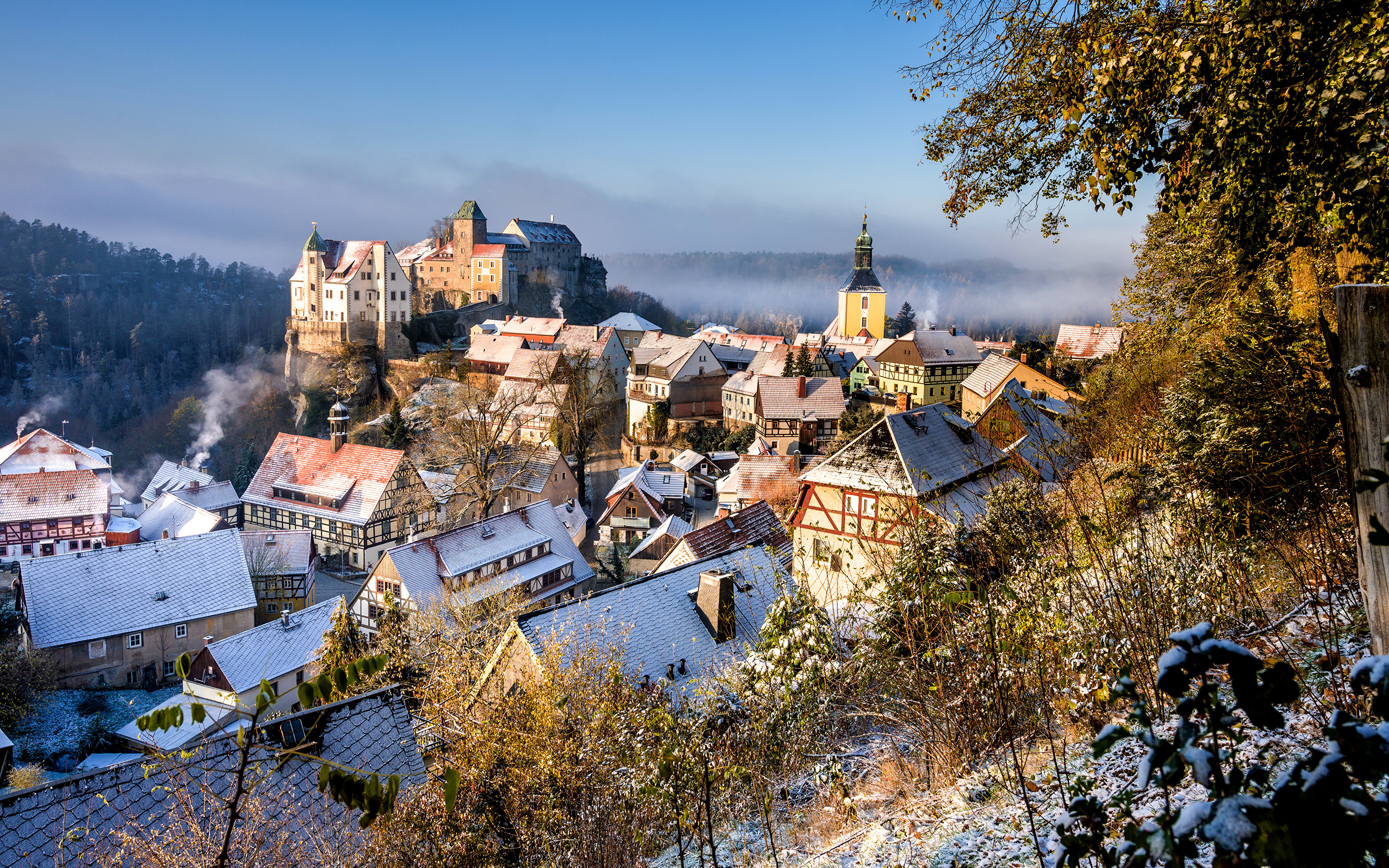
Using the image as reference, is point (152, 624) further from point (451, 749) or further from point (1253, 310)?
point (1253, 310)

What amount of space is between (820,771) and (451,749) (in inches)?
195

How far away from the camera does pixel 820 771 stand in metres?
5.87

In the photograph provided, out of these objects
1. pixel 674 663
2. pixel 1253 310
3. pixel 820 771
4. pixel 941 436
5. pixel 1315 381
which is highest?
pixel 1253 310

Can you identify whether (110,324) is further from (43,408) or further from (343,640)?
(343,640)

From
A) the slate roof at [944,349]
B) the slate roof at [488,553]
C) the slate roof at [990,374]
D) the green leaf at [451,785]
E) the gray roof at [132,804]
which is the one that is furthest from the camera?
the slate roof at [944,349]

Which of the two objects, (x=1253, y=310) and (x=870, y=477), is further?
(x=870, y=477)

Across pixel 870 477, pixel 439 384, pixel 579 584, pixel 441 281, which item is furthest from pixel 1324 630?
pixel 441 281

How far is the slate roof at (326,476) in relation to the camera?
38291mm

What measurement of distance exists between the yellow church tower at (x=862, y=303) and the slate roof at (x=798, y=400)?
33159mm

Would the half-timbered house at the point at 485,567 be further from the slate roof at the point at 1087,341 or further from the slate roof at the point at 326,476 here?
the slate roof at the point at 1087,341

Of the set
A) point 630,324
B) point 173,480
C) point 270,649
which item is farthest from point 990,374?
point 173,480

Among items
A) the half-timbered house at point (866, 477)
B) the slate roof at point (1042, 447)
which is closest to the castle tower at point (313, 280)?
the half-timbered house at point (866, 477)

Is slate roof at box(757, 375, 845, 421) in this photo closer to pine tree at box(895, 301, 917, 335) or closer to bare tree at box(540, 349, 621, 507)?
bare tree at box(540, 349, 621, 507)

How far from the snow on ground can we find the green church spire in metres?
45.8
